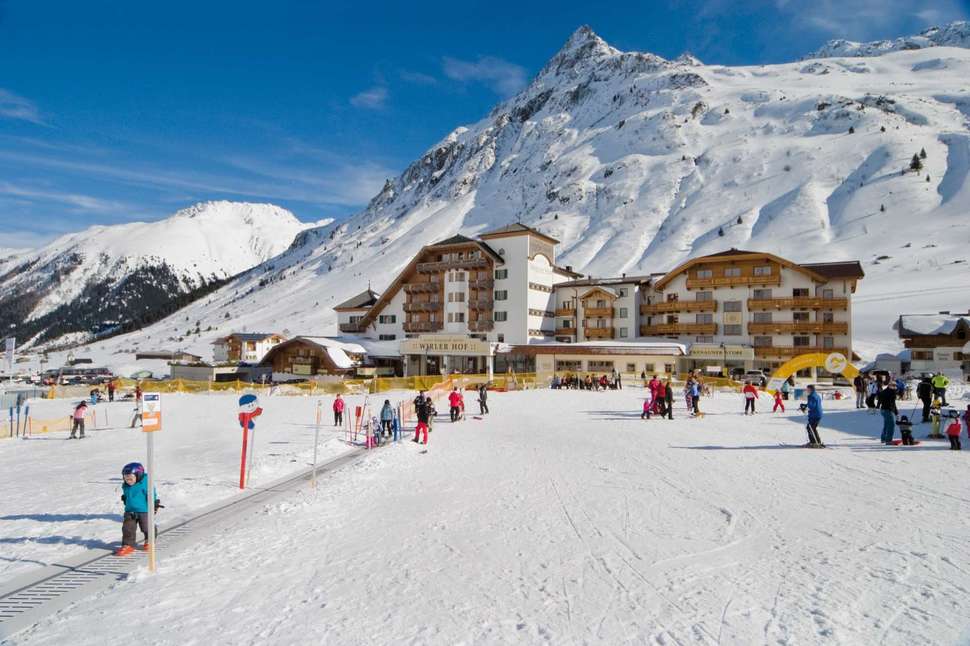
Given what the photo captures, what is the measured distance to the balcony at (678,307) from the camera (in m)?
56.2

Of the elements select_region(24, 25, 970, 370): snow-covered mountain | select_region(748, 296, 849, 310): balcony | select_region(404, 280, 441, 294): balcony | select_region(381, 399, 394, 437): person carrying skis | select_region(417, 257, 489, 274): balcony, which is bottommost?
select_region(381, 399, 394, 437): person carrying skis

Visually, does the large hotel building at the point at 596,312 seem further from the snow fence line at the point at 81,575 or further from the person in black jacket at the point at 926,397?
the snow fence line at the point at 81,575

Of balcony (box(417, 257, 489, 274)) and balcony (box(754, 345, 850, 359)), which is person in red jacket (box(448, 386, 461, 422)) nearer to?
balcony (box(417, 257, 489, 274))

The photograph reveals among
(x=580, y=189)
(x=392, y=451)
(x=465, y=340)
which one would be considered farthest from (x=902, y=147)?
(x=392, y=451)

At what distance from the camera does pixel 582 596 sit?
697 centimetres

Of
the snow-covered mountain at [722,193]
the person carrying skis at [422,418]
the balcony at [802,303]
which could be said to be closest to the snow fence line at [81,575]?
the person carrying skis at [422,418]

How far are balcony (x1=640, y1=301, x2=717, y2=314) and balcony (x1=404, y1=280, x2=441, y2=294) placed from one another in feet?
70.4

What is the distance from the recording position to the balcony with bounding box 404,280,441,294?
62.5 metres

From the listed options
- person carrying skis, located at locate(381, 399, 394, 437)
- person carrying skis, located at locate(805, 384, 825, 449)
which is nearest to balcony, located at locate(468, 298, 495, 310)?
person carrying skis, located at locate(381, 399, 394, 437)

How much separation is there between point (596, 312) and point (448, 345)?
15808 mm

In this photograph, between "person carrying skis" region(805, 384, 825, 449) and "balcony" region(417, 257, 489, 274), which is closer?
"person carrying skis" region(805, 384, 825, 449)

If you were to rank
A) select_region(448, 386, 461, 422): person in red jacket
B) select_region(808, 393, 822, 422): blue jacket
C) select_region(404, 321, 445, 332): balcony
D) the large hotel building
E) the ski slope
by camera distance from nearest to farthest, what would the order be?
the ski slope → select_region(808, 393, 822, 422): blue jacket → select_region(448, 386, 461, 422): person in red jacket → the large hotel building → select_region(404, 321, 445, 332): balcony

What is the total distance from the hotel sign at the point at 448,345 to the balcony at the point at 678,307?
57.2 ft

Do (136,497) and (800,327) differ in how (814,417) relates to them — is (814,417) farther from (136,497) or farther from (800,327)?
(800,327)
